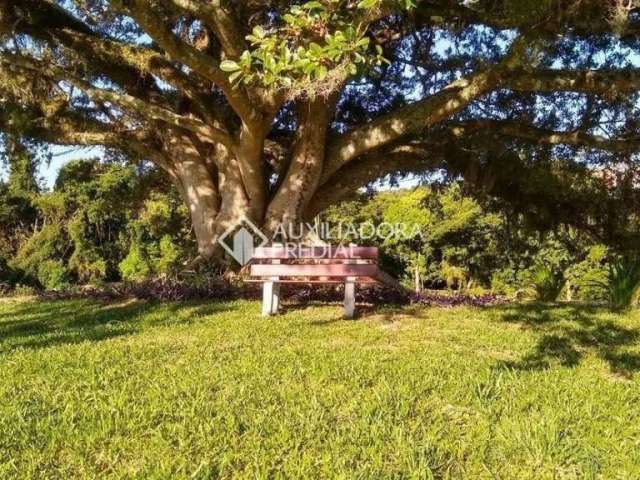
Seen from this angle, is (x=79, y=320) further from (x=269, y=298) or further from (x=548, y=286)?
(x=548, y=286)

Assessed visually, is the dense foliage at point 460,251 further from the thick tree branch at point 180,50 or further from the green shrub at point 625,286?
the thick tree branch at point 180,50

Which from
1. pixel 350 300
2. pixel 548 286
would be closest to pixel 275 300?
pixel 350 300

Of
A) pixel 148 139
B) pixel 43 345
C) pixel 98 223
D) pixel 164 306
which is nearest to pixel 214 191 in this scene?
pixel 148 139

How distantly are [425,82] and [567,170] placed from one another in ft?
10.5

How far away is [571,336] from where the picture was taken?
5.44 meters

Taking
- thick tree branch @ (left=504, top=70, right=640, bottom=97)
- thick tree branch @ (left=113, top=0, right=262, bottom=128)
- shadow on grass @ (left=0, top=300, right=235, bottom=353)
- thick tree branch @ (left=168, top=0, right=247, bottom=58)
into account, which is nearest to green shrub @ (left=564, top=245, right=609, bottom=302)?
thick tree branch @ (left=504, top=70, right=640, bottom=97)

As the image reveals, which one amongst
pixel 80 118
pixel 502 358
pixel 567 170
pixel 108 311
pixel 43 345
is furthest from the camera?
pixel 567 170

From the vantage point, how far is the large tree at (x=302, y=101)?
7.81 m

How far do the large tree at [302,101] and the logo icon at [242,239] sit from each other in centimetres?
21

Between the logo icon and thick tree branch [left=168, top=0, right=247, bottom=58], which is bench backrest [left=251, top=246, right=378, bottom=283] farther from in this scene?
the logo icon

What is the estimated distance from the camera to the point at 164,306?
24.9 feet

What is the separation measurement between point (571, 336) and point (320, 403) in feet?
10.3

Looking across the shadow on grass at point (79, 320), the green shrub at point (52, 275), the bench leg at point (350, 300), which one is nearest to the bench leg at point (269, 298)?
the shadow on grass at point (79, 320)

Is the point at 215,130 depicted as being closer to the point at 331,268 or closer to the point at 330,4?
the point at 331,268
